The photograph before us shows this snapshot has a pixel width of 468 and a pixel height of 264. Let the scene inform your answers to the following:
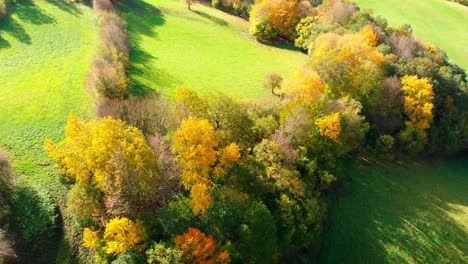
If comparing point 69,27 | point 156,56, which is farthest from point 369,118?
point 69,27

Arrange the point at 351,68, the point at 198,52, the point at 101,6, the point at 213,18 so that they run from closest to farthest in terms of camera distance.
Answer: the point at 351,68, the point at 101,6, the point at 198,52, the point at 213,18

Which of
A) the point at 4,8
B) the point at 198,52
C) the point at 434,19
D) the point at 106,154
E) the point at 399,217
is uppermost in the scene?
the point at 434,19

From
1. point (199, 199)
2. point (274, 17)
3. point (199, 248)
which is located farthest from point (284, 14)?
point (199, 248)

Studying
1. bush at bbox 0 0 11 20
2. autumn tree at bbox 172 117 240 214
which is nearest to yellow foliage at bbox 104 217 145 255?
autumn tree at bbox 172 117 240 214

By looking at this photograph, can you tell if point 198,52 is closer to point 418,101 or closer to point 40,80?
point 40,80

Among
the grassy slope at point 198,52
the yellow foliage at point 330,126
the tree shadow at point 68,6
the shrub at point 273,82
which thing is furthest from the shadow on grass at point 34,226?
the tree shadow at point 68,6

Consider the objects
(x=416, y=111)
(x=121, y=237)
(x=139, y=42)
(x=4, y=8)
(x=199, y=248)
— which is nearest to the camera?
(x=199, y=248)

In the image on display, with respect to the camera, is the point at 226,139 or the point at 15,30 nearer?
the point at 226,139
